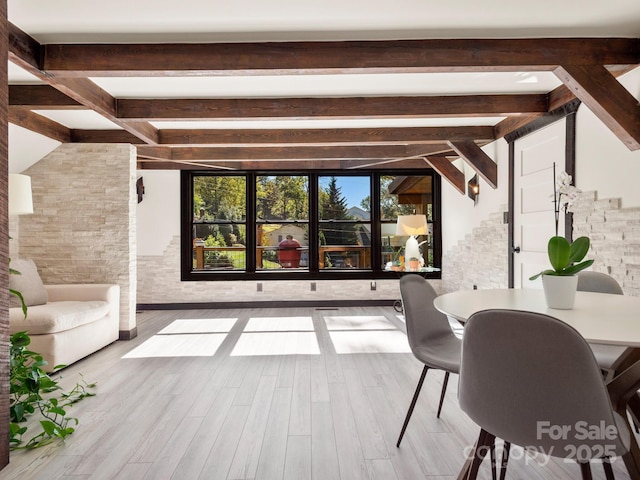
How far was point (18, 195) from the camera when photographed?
12.2 feet

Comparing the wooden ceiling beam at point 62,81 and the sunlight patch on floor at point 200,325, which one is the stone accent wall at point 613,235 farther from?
the wooden ceiling beam at point 62,81

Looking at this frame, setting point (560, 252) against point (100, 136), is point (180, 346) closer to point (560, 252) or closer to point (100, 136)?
point (100, 136)

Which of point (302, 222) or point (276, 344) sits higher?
point (302, 222)

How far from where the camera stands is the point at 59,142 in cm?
484

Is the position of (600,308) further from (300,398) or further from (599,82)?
(300,398)

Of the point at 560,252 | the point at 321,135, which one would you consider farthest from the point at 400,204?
the point at 560,252

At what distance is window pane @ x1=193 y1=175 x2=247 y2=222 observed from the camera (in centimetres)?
707

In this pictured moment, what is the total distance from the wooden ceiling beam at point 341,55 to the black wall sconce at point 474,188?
3.03 metres

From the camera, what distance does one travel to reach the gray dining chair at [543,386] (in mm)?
1275

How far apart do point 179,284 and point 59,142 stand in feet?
9.07

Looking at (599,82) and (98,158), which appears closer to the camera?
(599,82)

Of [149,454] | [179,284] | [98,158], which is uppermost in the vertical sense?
[98,158]

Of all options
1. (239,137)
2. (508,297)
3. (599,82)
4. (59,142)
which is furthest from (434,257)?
(59,142)

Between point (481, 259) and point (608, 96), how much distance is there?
305 centimetres
